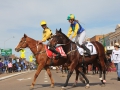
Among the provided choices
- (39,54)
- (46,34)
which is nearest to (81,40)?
(46,34)

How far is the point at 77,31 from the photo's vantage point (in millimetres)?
11398

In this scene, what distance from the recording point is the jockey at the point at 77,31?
11266mm

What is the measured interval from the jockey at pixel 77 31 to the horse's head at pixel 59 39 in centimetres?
38

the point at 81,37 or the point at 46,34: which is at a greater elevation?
the point at 46,34

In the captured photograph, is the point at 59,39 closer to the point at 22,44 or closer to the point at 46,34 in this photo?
the point at 46,34

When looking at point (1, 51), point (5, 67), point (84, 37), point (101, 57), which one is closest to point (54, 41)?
point (84, 37)

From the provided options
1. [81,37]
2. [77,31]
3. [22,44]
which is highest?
[77,31]

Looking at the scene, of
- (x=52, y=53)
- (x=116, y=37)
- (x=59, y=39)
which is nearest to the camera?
(x=59, y=39)

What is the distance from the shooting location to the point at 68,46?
1134cm

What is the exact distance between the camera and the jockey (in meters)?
11.3

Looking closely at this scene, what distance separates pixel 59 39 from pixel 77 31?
36.0 inches

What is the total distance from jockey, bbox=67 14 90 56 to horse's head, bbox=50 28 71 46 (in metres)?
0.38

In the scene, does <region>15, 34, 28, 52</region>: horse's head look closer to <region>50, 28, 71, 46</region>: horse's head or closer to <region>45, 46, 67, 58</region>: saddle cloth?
<region>45, 46, 67, 58</region>: saddle cloth

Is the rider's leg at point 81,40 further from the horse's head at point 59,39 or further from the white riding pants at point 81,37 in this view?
the horse's head at point 59,39
